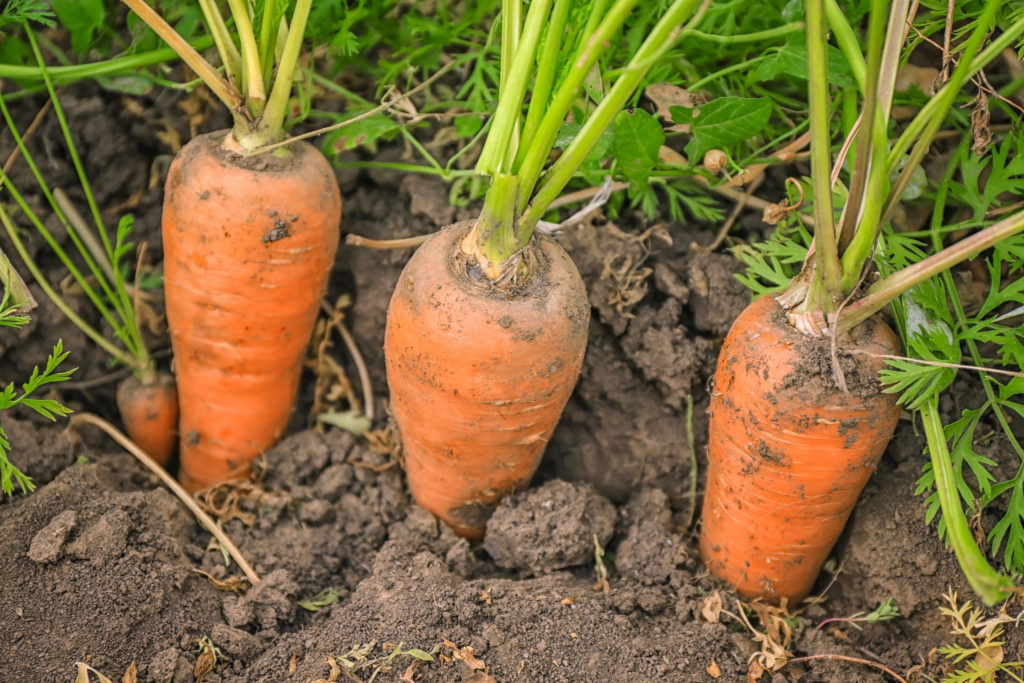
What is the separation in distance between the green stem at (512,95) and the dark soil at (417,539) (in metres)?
0.43

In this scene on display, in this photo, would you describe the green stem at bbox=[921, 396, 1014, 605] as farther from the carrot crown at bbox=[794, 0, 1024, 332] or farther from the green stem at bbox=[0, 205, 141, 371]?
the green stem at bbox=[0, 205, 141, 371]

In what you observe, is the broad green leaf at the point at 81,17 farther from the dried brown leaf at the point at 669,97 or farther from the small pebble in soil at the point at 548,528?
the small pebble in soil at the point at 548,528

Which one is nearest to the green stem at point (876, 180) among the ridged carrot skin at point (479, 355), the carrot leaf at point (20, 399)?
the ridged carrot skin at point (479, 355)

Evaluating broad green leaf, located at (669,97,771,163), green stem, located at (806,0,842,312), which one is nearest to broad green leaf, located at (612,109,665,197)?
broad green leaf, located at (669,97,771,163)

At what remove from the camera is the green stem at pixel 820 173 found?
1.28 meters

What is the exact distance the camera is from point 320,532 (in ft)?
6.07

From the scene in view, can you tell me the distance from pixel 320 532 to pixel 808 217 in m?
1.20

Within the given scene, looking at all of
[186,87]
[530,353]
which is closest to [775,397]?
[530,353]

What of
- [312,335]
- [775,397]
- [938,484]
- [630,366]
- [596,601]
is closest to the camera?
[938,484]

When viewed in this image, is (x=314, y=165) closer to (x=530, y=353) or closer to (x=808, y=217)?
(x=530, y=353)

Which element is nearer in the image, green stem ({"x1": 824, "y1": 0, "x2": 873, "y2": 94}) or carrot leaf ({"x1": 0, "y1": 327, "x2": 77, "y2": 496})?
green stem ({"x1": 824, "y1": 0, "x2": 873, "y2": 94})

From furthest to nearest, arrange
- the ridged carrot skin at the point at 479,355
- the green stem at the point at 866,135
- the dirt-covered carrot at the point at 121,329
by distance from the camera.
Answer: the dirt-covered carrot at the point at 121,329 → the ridged carrot skin at the point at 479,355 → the green stem at the point at 866,135

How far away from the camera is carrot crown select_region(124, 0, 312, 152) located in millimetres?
1643

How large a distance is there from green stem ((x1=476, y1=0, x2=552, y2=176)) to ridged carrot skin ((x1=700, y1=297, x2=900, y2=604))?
1.72ft
